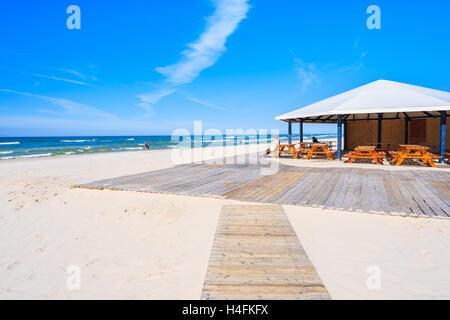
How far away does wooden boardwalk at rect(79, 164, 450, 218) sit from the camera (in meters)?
4.43

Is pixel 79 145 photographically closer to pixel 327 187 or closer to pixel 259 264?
pixel 327 187

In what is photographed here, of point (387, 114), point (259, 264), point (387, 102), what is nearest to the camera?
point (259, 264)

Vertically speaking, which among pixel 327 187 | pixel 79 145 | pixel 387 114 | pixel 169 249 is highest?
pixel 387 114

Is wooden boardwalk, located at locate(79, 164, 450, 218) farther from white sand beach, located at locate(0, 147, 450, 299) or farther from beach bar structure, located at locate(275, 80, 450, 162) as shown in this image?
beach bar structure, located at locate(275, 80, 450, 162)

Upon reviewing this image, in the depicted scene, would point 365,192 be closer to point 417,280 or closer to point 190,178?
point 417,280

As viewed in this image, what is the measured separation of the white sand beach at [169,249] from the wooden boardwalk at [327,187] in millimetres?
384

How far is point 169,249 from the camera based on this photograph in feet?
10.8

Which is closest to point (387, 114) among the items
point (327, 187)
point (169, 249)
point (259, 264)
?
point (327, 187)

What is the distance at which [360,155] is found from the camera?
31.0 feet

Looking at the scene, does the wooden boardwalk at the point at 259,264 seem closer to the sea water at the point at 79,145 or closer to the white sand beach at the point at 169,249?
the white sand beach at the point at 169,249

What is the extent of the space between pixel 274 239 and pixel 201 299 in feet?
4.69

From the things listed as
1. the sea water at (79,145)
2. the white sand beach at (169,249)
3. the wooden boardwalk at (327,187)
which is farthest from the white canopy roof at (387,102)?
the sea water at (79,145)

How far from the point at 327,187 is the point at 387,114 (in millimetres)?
10156

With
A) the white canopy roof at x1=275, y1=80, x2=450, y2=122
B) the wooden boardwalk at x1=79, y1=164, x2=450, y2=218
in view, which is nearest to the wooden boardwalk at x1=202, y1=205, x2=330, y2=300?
the wooden boardwalk at x1=79, y1=164, x2=450, y2=218
